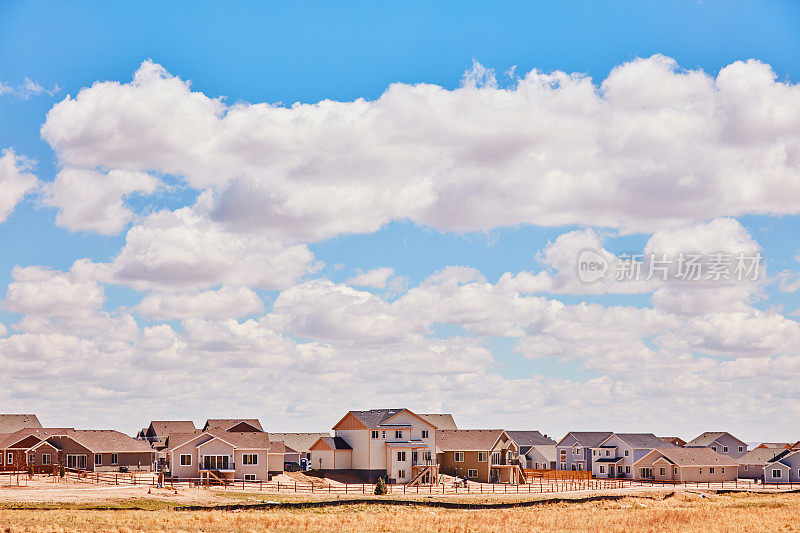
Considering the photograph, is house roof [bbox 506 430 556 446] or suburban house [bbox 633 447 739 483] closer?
suburban house [bbox 633 447 739 483]

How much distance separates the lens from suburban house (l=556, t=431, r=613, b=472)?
420 ft

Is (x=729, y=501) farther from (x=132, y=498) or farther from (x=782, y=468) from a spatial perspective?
(x=132, y=498)

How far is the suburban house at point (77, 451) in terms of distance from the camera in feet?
328

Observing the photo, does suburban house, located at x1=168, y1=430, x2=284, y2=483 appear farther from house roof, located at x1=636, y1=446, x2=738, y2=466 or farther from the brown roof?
the brown roof

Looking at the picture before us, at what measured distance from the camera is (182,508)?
62.8 meters

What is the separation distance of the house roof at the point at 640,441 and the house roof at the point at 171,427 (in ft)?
199

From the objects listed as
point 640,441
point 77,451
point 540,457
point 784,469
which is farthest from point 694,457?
point 77,451

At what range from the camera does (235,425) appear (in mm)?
122188

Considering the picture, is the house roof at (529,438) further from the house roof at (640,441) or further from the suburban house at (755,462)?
the suburban house at (755,462)

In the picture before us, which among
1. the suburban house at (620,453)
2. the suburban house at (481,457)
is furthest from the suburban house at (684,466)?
the suburban house at (481,457)

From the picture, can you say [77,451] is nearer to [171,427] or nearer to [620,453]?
[171,427]

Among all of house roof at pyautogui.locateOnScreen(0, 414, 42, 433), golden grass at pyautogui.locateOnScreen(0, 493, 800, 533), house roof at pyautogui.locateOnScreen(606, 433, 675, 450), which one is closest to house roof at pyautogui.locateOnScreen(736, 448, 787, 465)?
house roof at pyautogui.locateOnScreen(606, 433, 675, 450)

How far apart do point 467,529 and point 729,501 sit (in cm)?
3769

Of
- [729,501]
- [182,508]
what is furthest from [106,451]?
[729,501]
